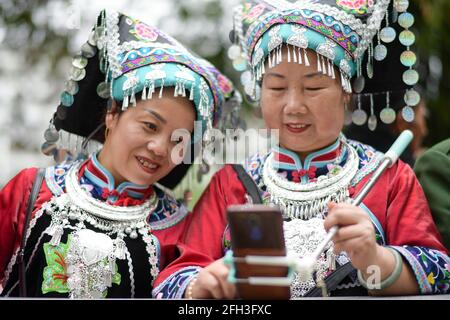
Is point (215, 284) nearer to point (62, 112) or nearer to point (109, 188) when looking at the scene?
point (109, 188)

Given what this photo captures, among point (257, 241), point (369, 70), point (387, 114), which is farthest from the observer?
point (387, 114)

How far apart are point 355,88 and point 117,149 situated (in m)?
0.76

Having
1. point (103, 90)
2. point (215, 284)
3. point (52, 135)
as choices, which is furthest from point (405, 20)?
point (52, 135)

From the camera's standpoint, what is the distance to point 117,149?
6.73 ft

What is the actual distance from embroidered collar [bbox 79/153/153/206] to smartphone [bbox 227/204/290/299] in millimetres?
783

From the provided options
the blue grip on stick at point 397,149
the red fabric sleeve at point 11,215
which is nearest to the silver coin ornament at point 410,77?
the blue grip on stick at point 397,149

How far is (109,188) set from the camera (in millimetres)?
2094

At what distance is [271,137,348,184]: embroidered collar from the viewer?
1.98m

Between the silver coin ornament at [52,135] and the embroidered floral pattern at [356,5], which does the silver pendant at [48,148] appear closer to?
the silver coin ornament at [52,135]

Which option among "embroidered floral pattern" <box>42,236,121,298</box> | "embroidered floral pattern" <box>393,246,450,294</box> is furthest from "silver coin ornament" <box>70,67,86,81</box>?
"embroidered floral pattern" <box>393,246,450,294</box>

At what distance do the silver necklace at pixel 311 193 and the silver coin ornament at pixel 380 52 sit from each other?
1.16 ft

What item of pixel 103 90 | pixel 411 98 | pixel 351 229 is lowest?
pixel 351 229

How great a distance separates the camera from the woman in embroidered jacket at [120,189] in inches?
77.0

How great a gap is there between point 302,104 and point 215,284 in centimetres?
64
